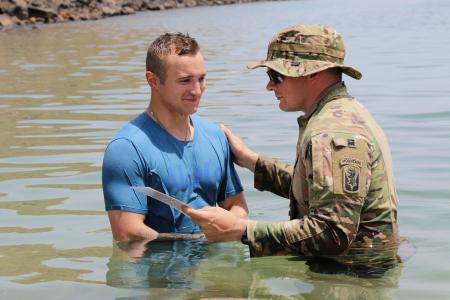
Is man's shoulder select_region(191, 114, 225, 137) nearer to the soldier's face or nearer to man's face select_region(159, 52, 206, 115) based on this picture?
man's face select_region(159, 52, 206, 115)

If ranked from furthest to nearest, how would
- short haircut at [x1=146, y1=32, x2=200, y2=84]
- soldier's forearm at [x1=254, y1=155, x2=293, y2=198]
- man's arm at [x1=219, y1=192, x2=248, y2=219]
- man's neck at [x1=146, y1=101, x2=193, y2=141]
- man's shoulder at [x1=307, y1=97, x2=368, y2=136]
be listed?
man's arm at [x1=219, y1=192, x2=248, y2=219]
soldier's forearm at [x1=254, y1=155, x2=293, y2=198]
man's neck at [x1=146, y1=101, x2=193, y2=141]
short haircut at [x1=146, y1=32, x2=200, y2=84]
man's shoulder at [x1=307, y1=97, x2=368, y2=136]

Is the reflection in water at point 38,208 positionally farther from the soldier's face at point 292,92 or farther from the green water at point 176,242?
the soldier's face at point 292,92

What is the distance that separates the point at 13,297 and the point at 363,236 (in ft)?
7.28

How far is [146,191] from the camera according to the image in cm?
499

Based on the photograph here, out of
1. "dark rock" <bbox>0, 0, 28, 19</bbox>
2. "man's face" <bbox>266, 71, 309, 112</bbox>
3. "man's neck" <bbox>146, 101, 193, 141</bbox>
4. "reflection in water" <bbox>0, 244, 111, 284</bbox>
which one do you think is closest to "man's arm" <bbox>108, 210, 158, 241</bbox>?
"reflection in water" <bbox>0, 244, 111, 284</bbox>

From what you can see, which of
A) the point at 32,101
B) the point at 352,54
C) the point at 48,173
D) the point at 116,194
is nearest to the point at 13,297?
the point at 116,194

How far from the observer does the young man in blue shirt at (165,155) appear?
18.4 ft

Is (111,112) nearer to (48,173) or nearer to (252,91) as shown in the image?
(252,91)

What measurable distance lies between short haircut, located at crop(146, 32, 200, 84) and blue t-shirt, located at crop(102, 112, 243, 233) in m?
0.31

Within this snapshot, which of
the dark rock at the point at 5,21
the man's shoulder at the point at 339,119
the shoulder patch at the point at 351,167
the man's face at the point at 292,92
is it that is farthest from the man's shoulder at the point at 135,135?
the dark rock at the point at 5,21

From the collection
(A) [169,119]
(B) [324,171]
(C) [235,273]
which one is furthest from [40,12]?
(B) [324,171]

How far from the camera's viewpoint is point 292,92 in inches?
202

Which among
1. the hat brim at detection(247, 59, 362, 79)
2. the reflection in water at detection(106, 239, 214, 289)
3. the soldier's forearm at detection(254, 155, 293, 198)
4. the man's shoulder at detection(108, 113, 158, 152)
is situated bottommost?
the reflection in water at detection(106, 239, 214, 289)

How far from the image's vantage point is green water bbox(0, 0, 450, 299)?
18.4ft
